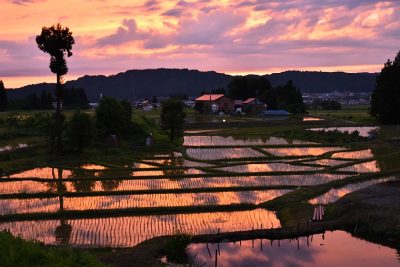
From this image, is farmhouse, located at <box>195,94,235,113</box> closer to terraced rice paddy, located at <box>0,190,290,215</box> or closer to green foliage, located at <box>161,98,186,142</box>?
green foliage, located at <box>161,98,186,142</box>

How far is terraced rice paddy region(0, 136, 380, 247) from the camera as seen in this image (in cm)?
2105

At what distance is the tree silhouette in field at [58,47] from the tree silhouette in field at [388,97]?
146 ft

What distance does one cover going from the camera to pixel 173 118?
49.3 m

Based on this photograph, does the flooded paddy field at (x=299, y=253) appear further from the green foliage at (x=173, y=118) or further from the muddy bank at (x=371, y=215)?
the green foliage at (x=173, y=118)

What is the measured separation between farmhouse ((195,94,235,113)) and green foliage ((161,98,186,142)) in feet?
160

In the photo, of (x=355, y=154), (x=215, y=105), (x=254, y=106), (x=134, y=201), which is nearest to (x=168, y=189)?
(x=134, y=201)

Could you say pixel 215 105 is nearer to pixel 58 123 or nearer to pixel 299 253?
pixel 58 123


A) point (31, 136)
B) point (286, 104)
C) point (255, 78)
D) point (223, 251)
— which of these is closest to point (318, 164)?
point (223, 251)

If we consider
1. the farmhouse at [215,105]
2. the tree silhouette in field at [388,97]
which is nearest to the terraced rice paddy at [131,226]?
the tree silhouette in field at [388,97]

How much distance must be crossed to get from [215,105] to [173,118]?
5272 centimetres

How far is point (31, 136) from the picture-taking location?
1970 inches

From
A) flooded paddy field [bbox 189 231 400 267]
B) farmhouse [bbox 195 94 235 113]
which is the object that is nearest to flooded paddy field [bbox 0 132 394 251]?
flooded paddy field [bbox 189 231 400 267]

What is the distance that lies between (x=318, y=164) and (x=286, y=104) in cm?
6658

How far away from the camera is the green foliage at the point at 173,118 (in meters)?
49.4
